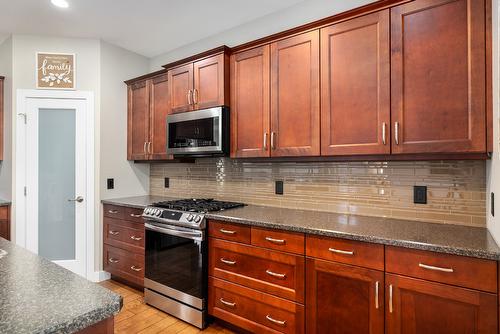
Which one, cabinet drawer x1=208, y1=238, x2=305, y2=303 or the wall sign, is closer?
cabinet drawer x1=208, y1=238, x2=305, y2=303

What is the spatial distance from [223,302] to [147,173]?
2170 mm

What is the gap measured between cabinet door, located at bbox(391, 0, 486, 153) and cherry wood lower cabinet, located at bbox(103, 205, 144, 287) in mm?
2417

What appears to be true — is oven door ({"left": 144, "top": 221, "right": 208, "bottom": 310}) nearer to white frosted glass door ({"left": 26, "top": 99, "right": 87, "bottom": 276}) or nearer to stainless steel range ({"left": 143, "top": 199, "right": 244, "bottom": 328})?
stainless steel range ({"left": 143, "top": 199, "right": 244, "bottom": 328})

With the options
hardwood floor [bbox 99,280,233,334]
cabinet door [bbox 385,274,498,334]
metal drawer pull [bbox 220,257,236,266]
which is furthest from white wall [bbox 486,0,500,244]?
hardwood floor [bbox 99,280,233,334]

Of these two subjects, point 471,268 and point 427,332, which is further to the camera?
point 427,332

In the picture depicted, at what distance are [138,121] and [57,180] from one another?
1.08 metres

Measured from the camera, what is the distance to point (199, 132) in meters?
2.65

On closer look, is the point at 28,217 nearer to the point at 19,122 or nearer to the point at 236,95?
the point at 19,122

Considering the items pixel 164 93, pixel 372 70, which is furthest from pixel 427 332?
pixel 164 93

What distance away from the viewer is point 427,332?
140 centimetres

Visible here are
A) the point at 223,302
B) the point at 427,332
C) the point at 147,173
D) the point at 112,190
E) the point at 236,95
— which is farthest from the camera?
the point at 147,173

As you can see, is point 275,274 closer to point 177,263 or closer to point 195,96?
point 177,263

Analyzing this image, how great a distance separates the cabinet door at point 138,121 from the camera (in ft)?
10.8

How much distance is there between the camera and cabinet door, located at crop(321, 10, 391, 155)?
1.80 meters
